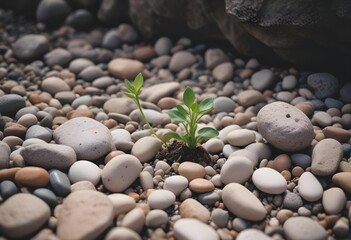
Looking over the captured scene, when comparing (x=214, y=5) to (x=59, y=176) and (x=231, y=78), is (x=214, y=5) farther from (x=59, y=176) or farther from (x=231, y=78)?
(x=59, y=176)

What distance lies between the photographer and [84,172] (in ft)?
6.49

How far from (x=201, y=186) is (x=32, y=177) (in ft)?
2.71

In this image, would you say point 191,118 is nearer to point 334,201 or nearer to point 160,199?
point 160,199

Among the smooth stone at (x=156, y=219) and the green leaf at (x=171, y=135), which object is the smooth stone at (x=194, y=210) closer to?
the smooth stone at (x=156, y=219)

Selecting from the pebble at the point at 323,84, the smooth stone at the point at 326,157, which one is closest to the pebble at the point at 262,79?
the pebble at the point at 323,84

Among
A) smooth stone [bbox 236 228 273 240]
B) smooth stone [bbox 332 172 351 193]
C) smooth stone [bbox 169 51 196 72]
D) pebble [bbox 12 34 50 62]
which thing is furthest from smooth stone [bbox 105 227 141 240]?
pebble [bbox 12 34 50 62]

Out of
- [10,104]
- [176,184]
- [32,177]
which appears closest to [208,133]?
[176,184]

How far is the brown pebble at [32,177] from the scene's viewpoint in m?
1.85

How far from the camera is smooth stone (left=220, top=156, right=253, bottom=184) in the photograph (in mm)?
1974

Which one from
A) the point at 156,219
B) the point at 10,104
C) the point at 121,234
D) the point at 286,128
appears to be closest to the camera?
the point at 121,234

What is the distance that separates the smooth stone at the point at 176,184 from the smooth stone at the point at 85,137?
43 centimetres

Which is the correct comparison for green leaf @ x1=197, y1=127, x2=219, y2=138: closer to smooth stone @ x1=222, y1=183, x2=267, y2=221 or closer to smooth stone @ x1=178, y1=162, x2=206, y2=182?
smooth stone @ x1=178, y1=162, x2=206, y2=182

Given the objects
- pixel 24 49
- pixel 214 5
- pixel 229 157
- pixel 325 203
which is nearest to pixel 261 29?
pixel 214 5

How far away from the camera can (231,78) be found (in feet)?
9.42
